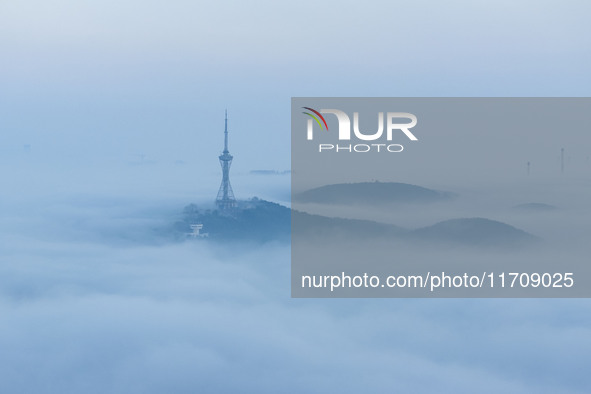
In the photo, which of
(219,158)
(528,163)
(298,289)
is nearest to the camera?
(298,289)

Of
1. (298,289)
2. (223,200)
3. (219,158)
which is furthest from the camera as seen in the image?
(223,200)

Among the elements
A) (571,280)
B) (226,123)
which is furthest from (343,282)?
(226,123)

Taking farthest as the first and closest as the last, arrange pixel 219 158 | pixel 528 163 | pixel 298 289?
pixel 219 158, pixel 528 163, pixel 298 289

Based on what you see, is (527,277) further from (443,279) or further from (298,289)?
(298,289)

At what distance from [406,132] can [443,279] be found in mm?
3486

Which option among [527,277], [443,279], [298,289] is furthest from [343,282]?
[527,277]

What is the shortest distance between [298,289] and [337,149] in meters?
3.27

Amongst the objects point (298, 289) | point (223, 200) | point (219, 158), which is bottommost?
point (298, 289)

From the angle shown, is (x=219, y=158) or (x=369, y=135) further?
(x=219, y=158)

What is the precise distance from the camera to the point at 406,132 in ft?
49.3

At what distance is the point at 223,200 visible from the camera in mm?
21266

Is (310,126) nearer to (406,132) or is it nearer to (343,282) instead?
(406,132)

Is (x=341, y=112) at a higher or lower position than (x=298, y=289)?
higher

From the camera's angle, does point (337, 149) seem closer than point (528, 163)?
Yes
